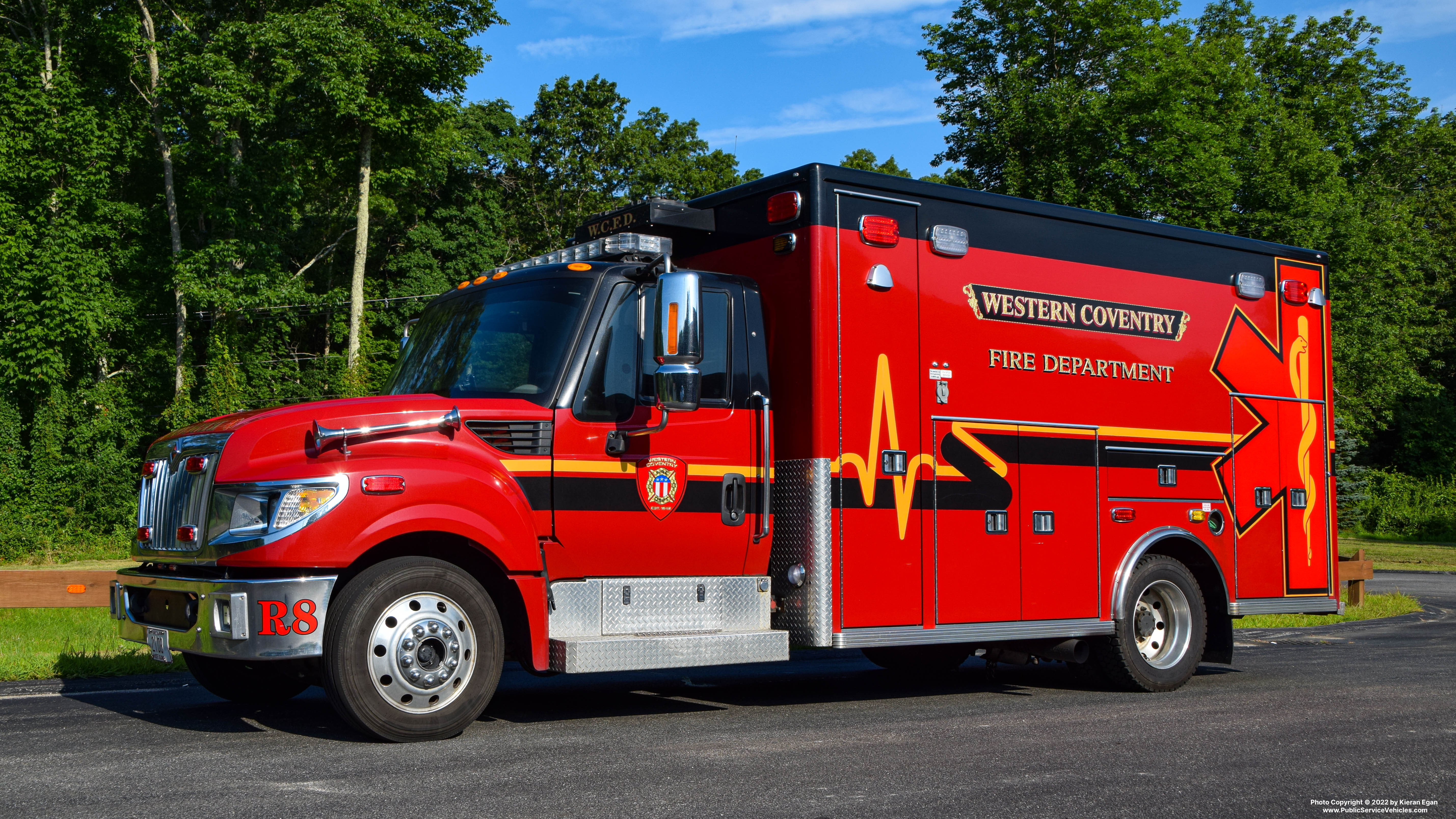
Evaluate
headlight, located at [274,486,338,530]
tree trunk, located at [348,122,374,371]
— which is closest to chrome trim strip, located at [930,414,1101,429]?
headlight, located at [274,486,338,530]

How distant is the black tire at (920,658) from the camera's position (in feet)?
32.3

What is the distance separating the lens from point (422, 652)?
6.36 metres

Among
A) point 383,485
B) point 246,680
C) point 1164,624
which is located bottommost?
point 246,680

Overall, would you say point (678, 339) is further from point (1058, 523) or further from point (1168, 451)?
point (1168, 451)

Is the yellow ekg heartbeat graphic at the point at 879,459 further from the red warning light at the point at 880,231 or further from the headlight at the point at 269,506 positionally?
the headlight at the point at 269,506

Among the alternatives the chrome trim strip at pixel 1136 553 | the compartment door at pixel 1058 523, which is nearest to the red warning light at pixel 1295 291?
the chrome trim strip at pixel 1136 553

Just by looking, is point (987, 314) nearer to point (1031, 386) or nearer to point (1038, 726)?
point (1031, 386)

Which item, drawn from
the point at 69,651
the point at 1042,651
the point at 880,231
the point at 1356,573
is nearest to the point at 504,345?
the point at 880,231

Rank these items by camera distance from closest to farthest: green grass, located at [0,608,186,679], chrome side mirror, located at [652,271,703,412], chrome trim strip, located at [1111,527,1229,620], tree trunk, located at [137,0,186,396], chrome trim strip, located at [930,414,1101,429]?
chrome side mirror, located at [652,271,703,412] < chrome trim strip, located at [930,414,1101,429] < chrome trim strip, located at [1111,527,1229,620] < green grass, located at [0,608,186,679] < tree trunk, located at [137,0,186,396]

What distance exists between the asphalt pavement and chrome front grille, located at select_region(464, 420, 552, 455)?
156 cm

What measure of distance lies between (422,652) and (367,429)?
118cm

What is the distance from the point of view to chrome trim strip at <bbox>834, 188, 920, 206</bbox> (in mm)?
7789

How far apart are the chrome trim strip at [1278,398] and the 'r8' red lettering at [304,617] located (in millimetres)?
7216

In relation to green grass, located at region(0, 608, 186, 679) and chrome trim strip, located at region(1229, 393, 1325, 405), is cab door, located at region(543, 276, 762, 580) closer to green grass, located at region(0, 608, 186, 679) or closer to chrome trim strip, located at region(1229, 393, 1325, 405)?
green grass, located at region(0, 608, 186, 679)
